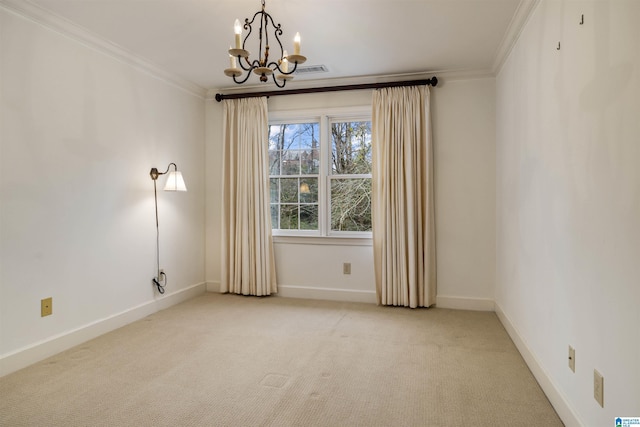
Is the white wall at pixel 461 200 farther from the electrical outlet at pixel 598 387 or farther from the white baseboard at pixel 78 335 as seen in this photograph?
the electrical outlet at pixel 598 387

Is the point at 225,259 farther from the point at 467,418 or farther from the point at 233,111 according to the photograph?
the point at 467,418

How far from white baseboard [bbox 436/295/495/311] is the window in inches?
42.1

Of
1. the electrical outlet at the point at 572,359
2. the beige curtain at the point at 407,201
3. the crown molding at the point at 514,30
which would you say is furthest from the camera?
the beige curtain at the point at 407,201

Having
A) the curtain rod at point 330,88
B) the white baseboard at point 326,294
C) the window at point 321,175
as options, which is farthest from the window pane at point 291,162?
the white baseboard at point 326,294

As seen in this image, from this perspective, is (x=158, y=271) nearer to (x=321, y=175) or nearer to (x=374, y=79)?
(x=321, y=175)

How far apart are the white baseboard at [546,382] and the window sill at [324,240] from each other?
1.66 metres

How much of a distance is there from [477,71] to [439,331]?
2.64 meters

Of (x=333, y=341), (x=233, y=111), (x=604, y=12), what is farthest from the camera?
(x=233, y=111)

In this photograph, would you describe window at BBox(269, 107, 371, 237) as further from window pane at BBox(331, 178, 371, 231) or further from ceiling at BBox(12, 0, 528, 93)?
ceiling at BBox(12, 0, 528, 93)

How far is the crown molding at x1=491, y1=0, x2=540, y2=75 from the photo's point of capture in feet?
8.53

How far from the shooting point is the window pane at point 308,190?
462 cm

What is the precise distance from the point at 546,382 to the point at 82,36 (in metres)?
4.15

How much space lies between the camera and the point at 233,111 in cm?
465

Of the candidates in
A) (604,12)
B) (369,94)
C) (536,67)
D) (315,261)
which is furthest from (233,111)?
(604,12)
